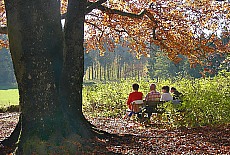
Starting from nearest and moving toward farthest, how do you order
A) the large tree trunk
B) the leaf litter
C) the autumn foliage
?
the large tree trunk
the leaf litter
the autumn foliage

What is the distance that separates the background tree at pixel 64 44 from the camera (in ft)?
17.9

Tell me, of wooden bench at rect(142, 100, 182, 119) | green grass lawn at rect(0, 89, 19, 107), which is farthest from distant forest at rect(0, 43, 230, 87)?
wooden bench at rect(142, 100, 182, 119)

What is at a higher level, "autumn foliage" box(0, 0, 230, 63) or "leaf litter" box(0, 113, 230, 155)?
"autumn foliage" box(0, 0, 230, 63)

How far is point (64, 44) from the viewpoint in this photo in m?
6.96

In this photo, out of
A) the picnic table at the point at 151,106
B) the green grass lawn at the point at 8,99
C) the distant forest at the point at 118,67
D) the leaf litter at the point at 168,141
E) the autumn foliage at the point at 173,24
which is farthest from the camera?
the distant forest at the point at 118,67

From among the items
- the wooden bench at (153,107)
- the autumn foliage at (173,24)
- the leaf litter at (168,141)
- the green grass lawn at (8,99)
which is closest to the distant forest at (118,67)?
the green grass lawn at (8,99)

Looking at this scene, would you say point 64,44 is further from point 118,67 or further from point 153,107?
point 118,67

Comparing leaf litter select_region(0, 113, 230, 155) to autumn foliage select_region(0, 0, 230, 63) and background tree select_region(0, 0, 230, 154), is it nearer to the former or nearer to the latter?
background tree select_region(0, 0, 230, 154)

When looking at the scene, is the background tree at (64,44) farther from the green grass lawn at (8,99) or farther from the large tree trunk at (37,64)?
the green grass lawn at (8,99)

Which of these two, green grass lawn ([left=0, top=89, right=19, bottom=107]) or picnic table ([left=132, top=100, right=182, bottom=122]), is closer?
picnic table ([left=132, top=100, right=182, bottom=122])

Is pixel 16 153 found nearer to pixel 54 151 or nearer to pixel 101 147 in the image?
pixel 54 151

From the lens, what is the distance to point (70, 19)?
709 cm

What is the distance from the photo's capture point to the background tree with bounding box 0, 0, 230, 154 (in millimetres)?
5465

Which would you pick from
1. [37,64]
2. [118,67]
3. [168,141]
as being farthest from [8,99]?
[37,64]
